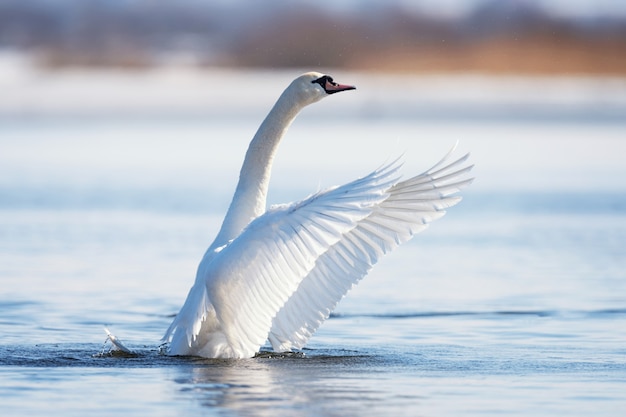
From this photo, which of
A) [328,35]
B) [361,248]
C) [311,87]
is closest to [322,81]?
[311,87]

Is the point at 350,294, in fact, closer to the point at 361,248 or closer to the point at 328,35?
the point at 361,248

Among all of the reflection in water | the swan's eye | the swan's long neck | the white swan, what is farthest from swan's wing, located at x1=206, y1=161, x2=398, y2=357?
the swan's eye

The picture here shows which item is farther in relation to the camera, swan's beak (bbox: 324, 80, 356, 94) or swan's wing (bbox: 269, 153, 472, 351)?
swan's beak (bbox: 324, 80, 356, 94)

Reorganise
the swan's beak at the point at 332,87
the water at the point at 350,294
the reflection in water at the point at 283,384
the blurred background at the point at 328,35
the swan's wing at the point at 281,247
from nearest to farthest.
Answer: the reflection in water at the point at 283,384 < the water at the point at 350,294 < the swan's wing at the point at 281,247 < the swan's beak at the point at 332,87 < the blurred background at the point at 328,35

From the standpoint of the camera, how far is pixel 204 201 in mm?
16953

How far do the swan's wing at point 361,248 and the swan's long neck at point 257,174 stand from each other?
0.49 m

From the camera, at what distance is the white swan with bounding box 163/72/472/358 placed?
7.67 meters

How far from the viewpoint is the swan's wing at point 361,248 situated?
27.8 ft

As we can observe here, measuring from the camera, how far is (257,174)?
28.1ft

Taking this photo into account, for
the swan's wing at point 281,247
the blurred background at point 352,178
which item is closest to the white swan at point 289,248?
the swan's wing at point 281,247

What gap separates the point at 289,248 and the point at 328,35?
169ft

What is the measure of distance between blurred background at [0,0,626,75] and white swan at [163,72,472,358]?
36.9 meters

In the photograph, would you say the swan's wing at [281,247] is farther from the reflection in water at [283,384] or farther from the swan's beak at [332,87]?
the swan's beak at [332,87]

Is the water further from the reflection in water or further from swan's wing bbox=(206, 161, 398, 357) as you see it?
swan's wing bbox=(206, 161, 398, 357)
